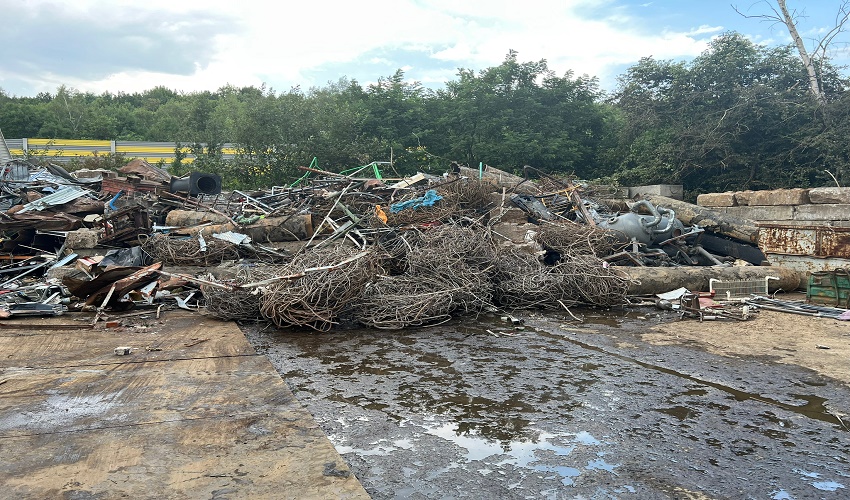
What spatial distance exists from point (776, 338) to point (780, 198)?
265 inches

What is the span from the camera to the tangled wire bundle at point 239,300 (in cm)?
677

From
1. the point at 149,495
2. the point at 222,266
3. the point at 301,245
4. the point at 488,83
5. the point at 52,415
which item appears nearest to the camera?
the point at 149,495

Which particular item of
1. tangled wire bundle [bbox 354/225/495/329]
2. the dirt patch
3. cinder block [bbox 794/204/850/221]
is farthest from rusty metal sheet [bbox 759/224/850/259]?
tangled wire bundle [bbox 354/225/495/329]

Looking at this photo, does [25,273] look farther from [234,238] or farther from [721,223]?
[721,223]

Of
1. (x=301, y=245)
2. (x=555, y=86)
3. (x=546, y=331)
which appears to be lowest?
(x=546, y=331)

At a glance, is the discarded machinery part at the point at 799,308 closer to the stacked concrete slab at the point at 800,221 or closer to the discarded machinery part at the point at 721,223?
the stacked concrete slab at the point at 800,221

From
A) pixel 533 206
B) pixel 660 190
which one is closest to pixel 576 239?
pixel 533 206

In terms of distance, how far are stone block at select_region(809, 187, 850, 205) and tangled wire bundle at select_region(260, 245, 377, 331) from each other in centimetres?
915

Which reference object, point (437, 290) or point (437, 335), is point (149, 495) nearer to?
point (437, 335)

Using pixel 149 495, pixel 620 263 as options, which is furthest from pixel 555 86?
pixel 149 495

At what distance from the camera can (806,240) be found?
845 cm

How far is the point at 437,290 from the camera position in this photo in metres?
7.02

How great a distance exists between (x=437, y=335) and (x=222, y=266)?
4.24 meters

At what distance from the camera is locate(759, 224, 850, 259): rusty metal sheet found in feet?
26.3
